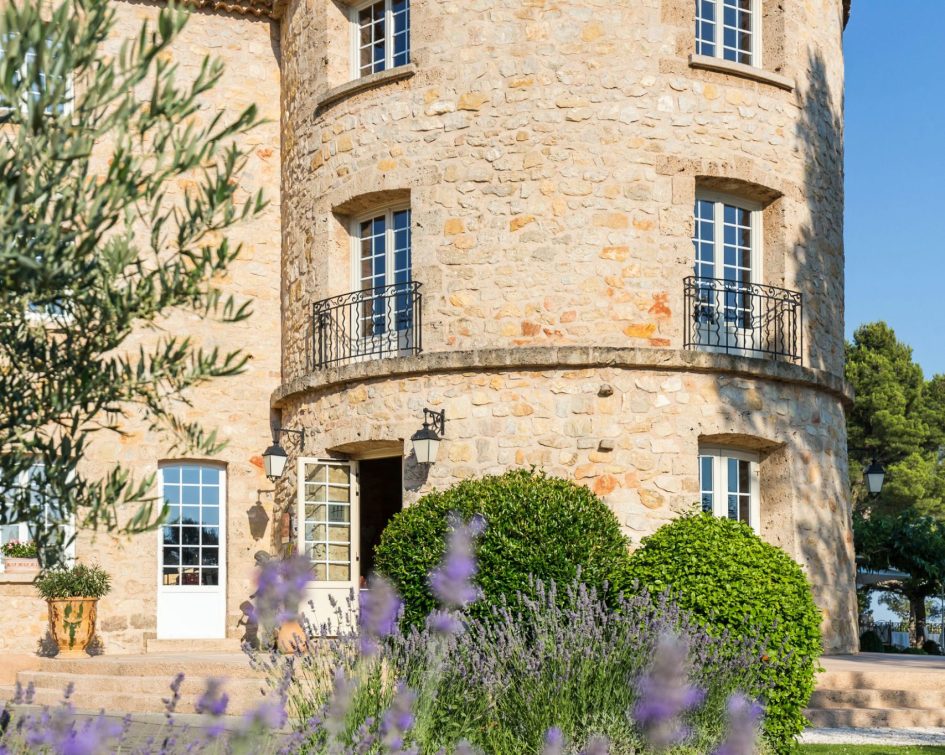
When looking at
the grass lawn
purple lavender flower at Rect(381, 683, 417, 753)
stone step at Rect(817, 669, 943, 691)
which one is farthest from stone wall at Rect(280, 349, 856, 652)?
purple lavender flower at Rect(381, 683, 417, 753)

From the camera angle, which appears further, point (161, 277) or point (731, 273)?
point (731, 273)

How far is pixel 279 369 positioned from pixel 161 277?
10.7m

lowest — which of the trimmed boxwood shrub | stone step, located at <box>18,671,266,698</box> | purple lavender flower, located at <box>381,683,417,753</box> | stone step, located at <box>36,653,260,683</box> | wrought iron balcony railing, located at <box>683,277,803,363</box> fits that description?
the trimmed boxwood shrub

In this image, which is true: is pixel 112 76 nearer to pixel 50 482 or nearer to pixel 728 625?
pixel 50 482

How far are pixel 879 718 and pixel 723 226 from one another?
538cm

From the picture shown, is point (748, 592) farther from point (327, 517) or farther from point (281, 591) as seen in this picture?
point (327, 517)

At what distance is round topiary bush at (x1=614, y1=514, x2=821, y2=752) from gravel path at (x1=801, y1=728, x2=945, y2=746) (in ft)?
1.70

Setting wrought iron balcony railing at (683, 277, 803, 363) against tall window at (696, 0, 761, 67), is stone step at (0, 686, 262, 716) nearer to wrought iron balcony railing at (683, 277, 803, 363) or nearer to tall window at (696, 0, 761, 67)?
wrought iron balcony railing at (683, 277, 803, 363)

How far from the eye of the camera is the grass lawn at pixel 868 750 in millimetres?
Answer: 8680

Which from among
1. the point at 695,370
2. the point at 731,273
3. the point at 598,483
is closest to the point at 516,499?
the point at 598,483

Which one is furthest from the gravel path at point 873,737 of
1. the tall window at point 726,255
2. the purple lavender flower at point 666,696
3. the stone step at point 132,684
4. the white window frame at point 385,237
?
the white window frame at point 385,237

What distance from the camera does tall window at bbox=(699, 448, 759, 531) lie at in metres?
13.0

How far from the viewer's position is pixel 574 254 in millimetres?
12430

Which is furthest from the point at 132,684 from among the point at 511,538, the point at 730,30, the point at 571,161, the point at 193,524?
the point at 730,30
